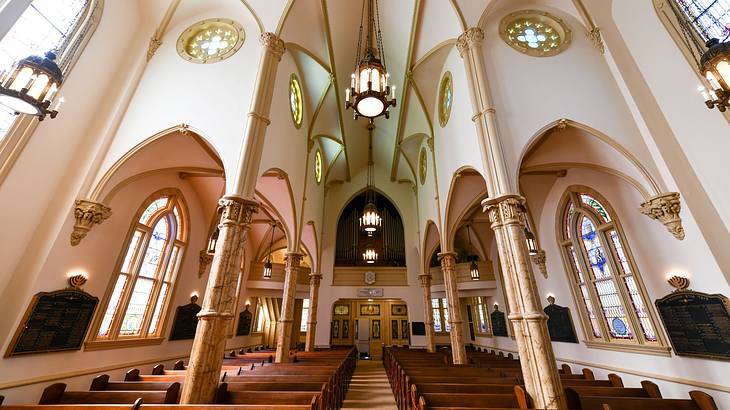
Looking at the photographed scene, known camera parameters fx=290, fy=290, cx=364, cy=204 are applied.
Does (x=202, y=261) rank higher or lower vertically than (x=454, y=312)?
higher

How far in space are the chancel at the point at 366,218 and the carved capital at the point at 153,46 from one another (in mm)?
103

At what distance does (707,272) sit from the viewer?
5.35 meters

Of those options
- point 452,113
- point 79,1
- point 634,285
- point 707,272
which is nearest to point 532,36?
point 452,113

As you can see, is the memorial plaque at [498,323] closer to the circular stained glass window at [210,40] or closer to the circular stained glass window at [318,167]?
the circular stained glass window at [318,167]

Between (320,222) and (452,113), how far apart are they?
8969 millimetres

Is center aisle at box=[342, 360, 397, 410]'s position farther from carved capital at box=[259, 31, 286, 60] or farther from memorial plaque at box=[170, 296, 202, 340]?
carved capital at box=[259, 31, 286, 60]

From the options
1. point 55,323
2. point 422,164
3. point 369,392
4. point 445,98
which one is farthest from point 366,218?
point 55,323

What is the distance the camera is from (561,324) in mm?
9422

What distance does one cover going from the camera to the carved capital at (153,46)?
770 centimetres

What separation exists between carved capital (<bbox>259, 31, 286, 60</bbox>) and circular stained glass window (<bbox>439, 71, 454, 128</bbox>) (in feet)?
16.2

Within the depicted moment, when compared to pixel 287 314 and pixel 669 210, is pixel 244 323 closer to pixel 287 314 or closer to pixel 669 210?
pixel 287 314

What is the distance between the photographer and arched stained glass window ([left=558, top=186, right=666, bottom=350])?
7246 millimetres

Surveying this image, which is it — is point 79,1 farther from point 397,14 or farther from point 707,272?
point 707,272

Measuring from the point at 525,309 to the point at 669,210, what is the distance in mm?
3576
